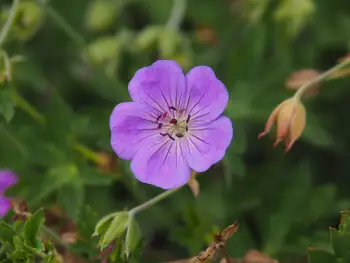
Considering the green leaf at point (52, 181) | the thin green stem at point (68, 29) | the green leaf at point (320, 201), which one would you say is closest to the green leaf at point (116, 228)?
the green leaf at point (52, 181)

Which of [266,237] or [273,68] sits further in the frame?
[273,68]

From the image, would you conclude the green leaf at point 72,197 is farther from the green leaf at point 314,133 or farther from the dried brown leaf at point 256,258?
the green leaf at point 314,133

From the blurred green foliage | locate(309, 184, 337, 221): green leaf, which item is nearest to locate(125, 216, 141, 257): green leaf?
the blurred green foliage

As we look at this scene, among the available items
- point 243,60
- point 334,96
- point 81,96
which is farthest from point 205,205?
point 81,96

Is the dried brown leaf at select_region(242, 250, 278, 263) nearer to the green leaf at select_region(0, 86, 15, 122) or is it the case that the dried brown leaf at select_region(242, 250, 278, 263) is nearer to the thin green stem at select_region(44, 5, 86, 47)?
the green leaf at select_region(0, 86, 15, 122)

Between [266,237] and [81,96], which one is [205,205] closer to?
[266,237]

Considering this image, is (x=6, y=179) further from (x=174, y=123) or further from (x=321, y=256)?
(x=321, y=256)

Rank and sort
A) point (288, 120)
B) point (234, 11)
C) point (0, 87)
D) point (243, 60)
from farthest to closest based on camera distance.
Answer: point (234, 11) → point (243, 60) → point (0, 87) → point (288, 120)
